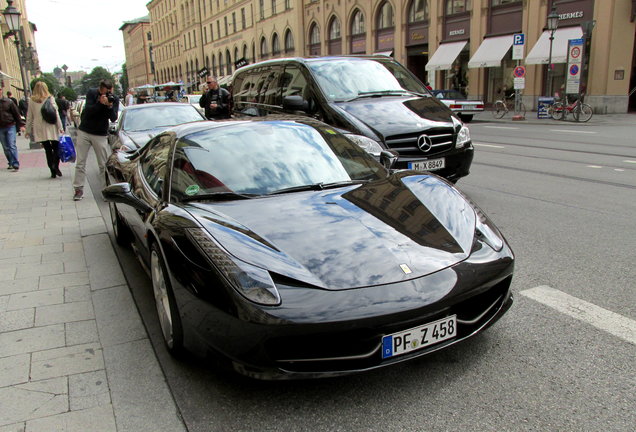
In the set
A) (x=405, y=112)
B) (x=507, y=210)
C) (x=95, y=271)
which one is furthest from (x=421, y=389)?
(x=405, y=112)

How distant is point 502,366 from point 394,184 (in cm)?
136

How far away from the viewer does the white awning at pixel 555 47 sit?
24444mm

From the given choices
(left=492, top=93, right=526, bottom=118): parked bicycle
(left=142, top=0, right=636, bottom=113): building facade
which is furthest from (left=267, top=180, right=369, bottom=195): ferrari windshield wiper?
(left=492, top=93, right=526, bottom=118): parked bicycle

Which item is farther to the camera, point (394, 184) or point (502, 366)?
point (394, 184)

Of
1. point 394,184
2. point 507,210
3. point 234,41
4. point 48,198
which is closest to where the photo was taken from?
point 394,184

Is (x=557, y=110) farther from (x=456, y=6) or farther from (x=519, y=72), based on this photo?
(x=456, y=6)

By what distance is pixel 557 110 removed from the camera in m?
22.0

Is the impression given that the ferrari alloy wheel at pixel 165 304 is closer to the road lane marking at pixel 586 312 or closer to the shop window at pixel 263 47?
the road lane marking at pixel 586 312

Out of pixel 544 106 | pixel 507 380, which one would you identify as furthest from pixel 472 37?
pixel 507 380

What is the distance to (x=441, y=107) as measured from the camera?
7.14 metres

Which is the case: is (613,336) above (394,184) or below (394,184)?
below

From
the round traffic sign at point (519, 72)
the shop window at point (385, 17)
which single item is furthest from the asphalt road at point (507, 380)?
the shop window at point (385, 17)

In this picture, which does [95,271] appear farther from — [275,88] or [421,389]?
A: [275,88]

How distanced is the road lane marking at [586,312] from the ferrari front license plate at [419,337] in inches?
47.3
